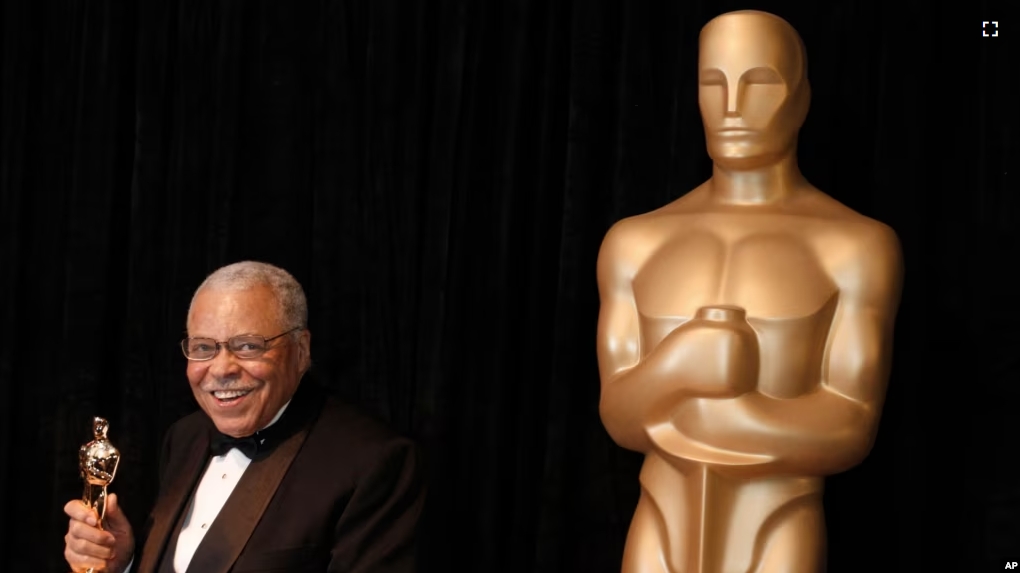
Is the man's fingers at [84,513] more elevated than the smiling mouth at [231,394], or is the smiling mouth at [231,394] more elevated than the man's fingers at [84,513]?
the smiling mouth at [231,394]

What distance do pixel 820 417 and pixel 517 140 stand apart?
1.23 meters

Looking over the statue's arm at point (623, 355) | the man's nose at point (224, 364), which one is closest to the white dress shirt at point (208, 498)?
the man's nose at point (224, 364)

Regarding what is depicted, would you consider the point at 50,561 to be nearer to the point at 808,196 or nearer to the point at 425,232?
the point at 425,232

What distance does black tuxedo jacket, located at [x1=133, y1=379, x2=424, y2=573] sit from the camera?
2496 mm

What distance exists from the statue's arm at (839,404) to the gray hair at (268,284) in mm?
777

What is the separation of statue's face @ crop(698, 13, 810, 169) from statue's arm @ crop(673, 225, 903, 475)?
0.92 feet

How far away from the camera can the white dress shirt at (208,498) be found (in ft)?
8.61

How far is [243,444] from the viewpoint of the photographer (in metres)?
2.63

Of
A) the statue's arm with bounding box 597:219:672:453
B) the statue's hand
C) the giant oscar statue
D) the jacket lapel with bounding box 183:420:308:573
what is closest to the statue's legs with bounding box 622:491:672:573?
the giant oscar statue

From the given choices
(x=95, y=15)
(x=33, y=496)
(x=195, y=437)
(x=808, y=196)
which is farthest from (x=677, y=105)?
(x=33, y=496)

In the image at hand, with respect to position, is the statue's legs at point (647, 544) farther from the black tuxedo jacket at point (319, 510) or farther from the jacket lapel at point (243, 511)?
the jacket lapel at point (243, 511)

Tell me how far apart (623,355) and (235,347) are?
75cm

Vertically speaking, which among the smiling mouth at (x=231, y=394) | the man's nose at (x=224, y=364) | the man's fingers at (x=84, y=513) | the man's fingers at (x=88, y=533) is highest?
the man's nose at (x=224, y=364)

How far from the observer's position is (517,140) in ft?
11.1
